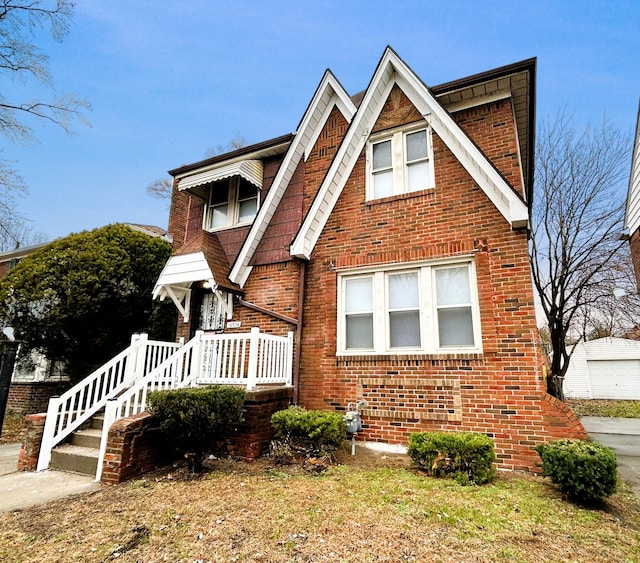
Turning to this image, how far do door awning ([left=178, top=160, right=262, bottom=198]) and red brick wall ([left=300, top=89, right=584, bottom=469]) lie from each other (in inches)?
107

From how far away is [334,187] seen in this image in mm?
7969

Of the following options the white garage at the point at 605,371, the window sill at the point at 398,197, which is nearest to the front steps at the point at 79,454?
the window sill at the point at 398,197

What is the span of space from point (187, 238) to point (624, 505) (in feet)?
32.7

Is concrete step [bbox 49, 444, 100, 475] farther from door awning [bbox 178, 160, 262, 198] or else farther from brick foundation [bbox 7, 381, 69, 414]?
brick foundation [bbox 7, 381, 69, 414]

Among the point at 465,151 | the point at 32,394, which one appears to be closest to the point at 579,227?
the point at 465,151

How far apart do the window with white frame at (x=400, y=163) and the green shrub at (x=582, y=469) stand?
489cm

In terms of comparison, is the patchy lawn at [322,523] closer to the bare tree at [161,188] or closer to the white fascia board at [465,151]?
the white fascia board at [465,151]

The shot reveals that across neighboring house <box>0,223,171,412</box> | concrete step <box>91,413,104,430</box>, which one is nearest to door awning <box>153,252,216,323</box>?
concrete step <box>91,413,104,430</box>

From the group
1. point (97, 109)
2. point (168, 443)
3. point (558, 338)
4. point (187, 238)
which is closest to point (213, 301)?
point (187, 238)

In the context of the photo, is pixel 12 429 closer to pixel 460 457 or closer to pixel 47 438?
pixel 47 438

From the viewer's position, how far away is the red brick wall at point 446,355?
5.75 metres

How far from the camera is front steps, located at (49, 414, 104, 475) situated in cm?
535

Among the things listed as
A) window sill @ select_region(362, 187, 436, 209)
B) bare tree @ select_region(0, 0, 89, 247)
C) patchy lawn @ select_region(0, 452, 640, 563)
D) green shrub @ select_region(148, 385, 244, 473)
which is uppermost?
bare tree @ select_region(0, 0, 89, 247)

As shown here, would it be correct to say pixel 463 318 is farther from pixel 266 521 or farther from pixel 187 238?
pixel 187 238
